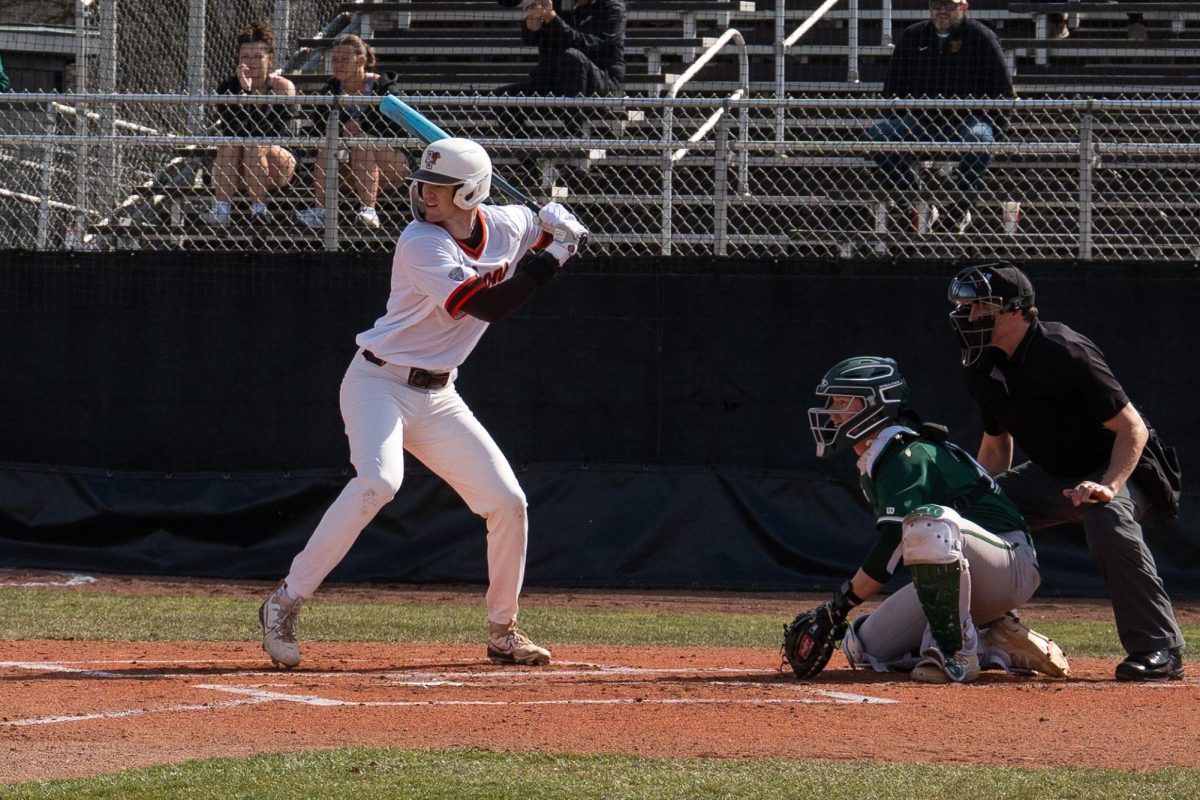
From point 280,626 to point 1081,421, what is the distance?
331 centimetres

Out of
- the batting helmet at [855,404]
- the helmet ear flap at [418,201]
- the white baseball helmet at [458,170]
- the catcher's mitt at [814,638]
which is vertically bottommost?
the catcher's mitt at [814,638]

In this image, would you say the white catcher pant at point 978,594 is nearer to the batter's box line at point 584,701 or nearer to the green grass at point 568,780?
the batter's box line at point 584,701

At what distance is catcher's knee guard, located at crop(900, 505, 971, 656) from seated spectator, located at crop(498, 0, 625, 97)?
22.1 feet

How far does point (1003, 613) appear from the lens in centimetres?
661

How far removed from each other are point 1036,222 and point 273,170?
5.28 meters

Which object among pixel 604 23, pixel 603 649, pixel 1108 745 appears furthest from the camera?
pixel 604 23

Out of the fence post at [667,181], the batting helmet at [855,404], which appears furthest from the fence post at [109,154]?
the batting helmet at [855,404]

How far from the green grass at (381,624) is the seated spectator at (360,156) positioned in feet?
9.17

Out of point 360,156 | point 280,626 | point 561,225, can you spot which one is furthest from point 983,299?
point 360,156

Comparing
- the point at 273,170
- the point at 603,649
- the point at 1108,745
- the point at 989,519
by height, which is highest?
the point at 273,170

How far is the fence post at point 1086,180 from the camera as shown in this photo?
1062cm

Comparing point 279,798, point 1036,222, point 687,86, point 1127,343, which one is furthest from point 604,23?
point 279,798

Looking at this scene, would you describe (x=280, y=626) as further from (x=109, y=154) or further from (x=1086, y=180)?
(x=1086, y=180)

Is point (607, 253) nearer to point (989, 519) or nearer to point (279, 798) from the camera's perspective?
point (989, 519)
